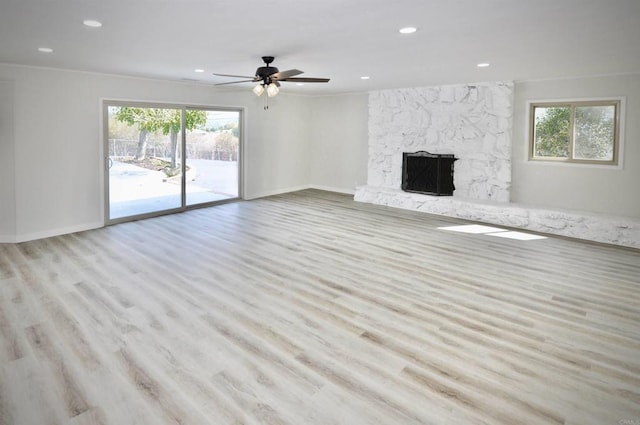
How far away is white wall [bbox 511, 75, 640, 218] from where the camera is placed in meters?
5.98

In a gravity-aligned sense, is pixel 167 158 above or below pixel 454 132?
below

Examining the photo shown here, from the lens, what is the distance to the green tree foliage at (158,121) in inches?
263

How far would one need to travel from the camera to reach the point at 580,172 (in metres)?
6.48

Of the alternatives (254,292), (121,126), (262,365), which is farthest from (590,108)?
(121,126)

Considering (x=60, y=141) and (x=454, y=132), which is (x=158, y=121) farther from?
(x=454, y=132)

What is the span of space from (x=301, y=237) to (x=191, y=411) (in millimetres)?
3771

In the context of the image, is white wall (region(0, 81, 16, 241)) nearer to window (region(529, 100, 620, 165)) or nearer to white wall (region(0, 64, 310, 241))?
white wall (region(0, 64, 310, 241))

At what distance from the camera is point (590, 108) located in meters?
6.41

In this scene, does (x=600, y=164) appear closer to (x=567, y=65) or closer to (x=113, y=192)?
(x=567, y=65)

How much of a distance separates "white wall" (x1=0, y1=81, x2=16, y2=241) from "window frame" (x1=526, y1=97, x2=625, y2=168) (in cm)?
776

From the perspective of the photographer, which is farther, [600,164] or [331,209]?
[331,209]

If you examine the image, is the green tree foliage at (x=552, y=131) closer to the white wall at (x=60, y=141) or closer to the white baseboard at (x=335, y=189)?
the white baseboard at (x=335, y=189)

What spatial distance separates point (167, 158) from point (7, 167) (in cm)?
240

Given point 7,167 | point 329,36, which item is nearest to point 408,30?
point 329,36
